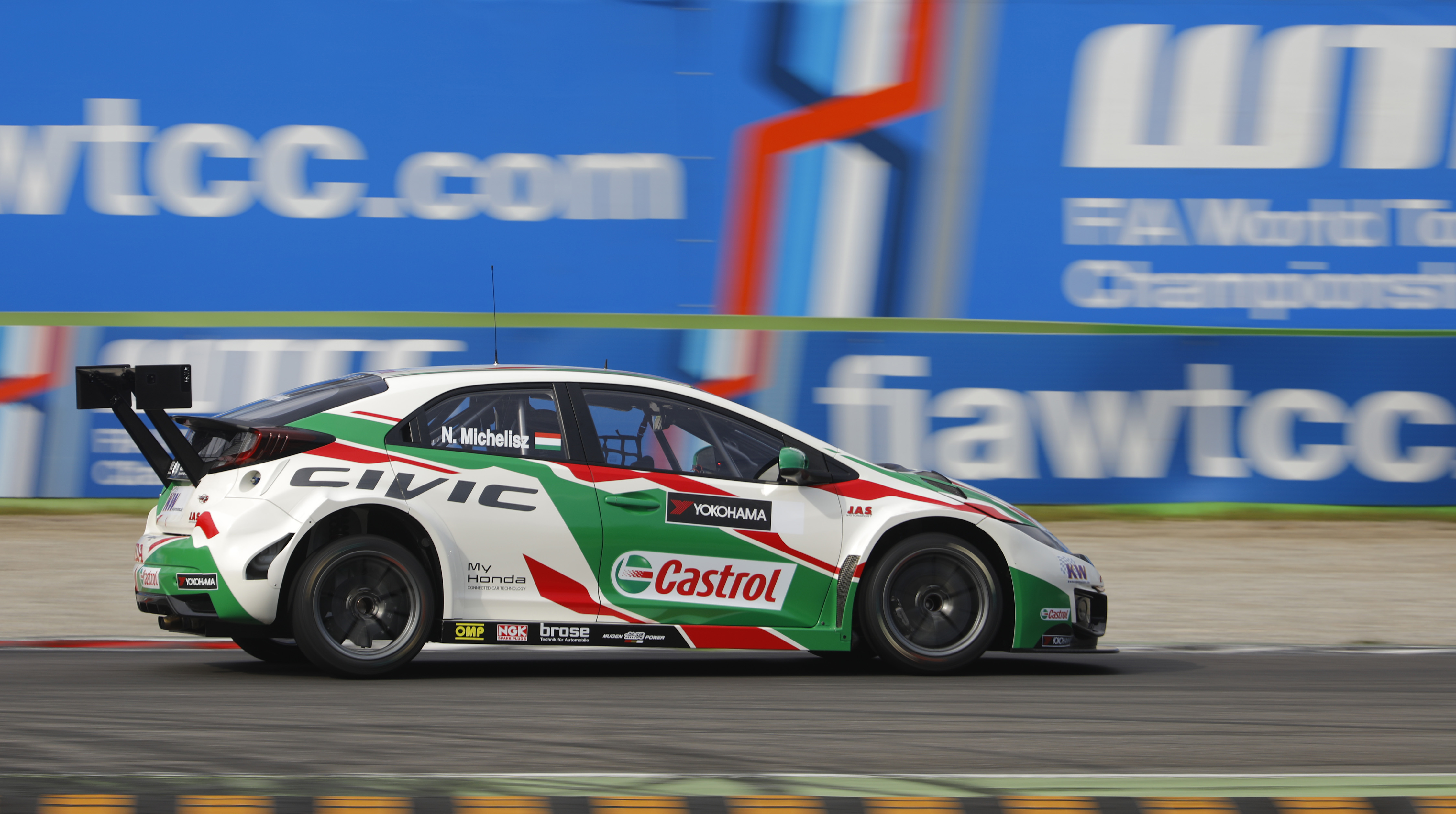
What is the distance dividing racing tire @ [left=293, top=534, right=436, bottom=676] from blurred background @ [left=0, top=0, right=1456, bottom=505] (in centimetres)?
699

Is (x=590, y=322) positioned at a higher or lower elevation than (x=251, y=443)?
higher

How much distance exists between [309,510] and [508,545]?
32.7 inches

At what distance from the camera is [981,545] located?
7.25 m

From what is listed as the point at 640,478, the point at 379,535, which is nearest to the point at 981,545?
the point at 640,478

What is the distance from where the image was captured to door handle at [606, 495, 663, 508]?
6918 millimetres

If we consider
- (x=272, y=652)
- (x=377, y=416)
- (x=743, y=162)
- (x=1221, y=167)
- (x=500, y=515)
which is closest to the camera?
(x=500, y=515)

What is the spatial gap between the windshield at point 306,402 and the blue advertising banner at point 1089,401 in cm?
565

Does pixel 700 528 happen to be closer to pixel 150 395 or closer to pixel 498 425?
pixel 498 425

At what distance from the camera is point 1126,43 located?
14.8 metres

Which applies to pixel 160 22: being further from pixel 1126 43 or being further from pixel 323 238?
pixel 1126 43

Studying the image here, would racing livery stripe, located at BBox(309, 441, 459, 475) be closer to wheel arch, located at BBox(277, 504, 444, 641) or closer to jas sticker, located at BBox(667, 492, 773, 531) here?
wheel arch, located at BBox(277, 504, 444, 641)

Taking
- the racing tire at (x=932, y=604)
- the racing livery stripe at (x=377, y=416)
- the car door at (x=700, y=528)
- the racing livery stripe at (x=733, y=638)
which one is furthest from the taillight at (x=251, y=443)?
the racing tire at (x=932, y=604)

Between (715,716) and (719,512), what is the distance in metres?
1.22

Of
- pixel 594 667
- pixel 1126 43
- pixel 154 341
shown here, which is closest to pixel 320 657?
pixel 594 667
